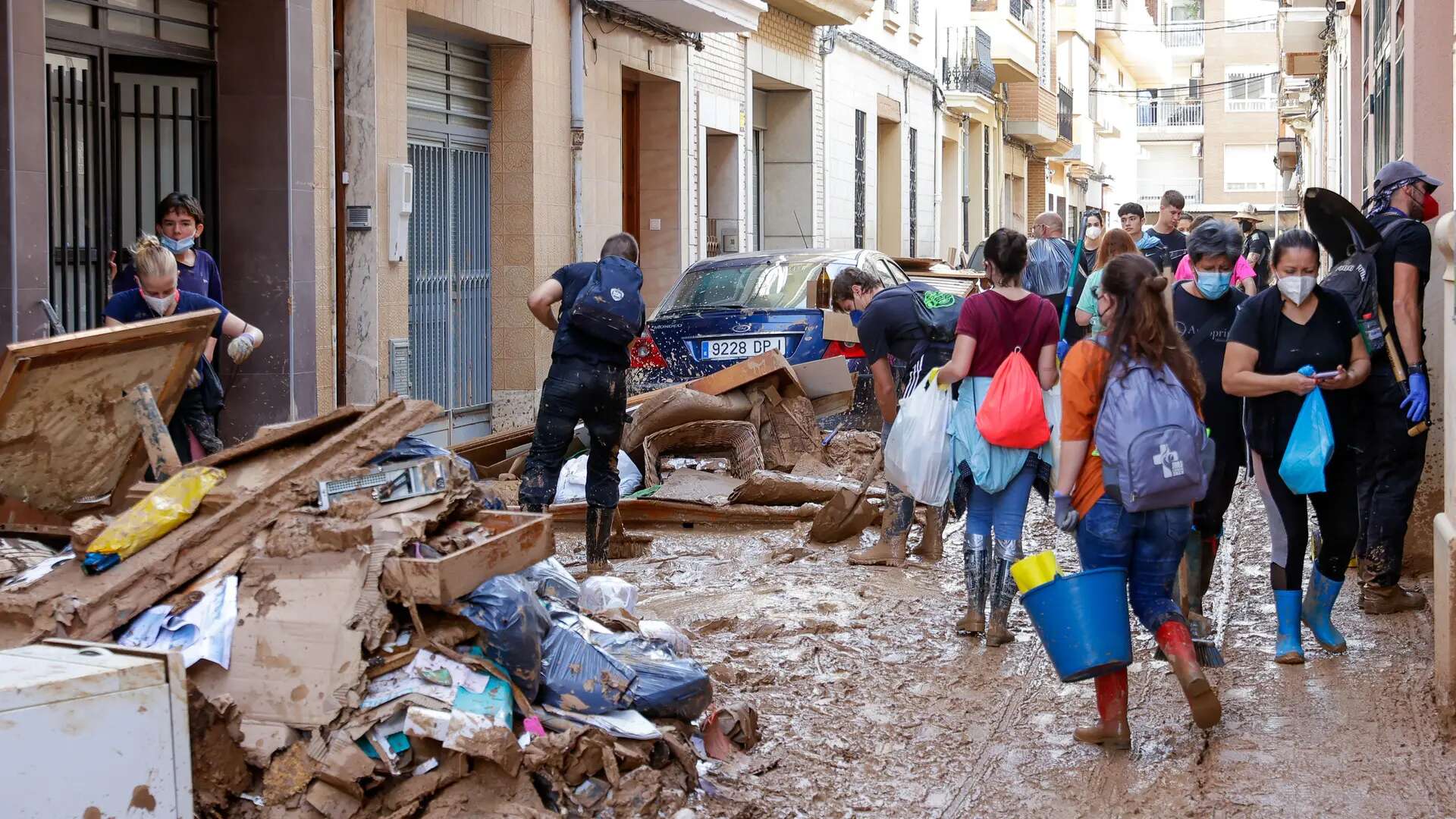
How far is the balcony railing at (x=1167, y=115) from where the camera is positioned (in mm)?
71938

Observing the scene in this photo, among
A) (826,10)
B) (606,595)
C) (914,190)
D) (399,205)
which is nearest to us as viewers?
(606,595)

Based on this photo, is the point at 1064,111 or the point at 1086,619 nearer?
the point at 1086,619

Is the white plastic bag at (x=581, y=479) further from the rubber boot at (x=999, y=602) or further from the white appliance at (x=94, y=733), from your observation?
the white appliance at (x=94, y=733)

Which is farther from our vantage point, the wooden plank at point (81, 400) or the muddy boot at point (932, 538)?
the muddy boot at point (932, 538)

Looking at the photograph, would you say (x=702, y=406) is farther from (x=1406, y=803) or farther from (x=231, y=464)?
(x=1406, y=803)

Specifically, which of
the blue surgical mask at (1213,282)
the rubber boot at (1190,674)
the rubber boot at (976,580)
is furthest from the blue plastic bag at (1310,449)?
the rubber boot at (976,580)

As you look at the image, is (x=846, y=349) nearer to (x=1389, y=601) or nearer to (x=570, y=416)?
(x=570, y=416)

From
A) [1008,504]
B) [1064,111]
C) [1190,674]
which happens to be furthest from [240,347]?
[1064,111]

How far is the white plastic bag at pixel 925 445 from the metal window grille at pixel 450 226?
6462 millimetres

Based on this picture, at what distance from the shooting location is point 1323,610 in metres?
6.34

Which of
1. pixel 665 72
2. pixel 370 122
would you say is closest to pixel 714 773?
pixel 370 122

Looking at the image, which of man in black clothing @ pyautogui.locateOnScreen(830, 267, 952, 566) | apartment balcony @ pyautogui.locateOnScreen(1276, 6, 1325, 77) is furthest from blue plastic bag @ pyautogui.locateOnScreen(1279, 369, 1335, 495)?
apartment balcony @ pyautogui.locateOnScreen(1276, 6, 1325, 77)

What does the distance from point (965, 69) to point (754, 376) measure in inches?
888

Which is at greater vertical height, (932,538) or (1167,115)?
(1167,115)
